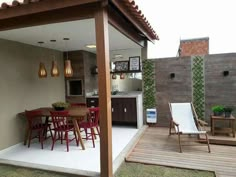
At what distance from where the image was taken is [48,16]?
112 inches

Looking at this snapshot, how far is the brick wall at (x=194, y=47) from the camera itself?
278 inches

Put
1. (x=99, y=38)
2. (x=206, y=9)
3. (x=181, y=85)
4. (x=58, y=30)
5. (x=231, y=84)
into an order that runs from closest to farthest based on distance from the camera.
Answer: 1. (x=99, y=38)
2. (x=58, y=30)
3. (x=231, y=84)
4. (x=181, y=85)
5. (x=206, y=9)

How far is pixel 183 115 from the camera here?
15.3 ft

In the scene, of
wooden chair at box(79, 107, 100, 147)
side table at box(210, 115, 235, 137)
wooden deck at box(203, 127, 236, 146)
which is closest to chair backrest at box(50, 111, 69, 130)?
wooden chair at box(79, 107, 100, 147)

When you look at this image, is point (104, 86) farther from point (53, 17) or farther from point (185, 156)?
point (185, 156)

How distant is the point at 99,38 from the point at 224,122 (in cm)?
384

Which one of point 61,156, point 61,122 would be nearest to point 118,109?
point 61,122

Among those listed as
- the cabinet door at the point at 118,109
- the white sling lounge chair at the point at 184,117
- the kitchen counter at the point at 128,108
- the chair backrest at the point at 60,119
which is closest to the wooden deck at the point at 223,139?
the white sling lounge chair at the point at 184,117

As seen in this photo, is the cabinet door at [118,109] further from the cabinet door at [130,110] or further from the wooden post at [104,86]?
the wooden post at [104,86]

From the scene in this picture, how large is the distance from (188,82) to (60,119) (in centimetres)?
353

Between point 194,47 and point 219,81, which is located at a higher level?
point 194,47

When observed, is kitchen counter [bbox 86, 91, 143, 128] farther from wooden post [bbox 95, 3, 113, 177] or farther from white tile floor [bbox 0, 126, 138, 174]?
wooden post [bbox 95, 3, 113, 177]

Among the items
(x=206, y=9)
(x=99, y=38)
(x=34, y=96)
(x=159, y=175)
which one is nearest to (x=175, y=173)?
(x=159, y=175)

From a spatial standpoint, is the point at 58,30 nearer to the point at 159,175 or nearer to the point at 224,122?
the point at 159,175
